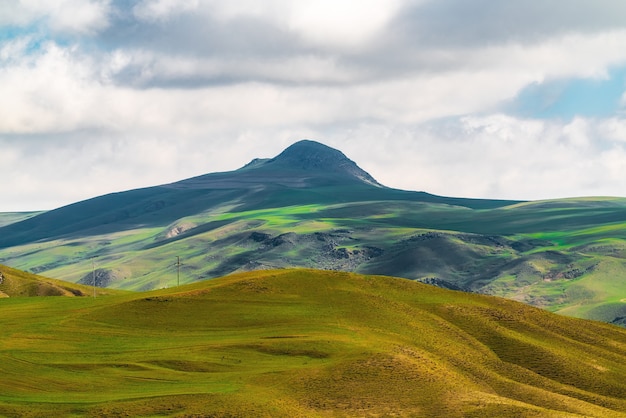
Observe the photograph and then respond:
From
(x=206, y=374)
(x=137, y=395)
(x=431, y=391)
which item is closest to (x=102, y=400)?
(x=137, y=395)

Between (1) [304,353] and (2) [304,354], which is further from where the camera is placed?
(1) [304,353]

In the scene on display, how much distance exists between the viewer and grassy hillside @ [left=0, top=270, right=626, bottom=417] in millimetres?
115438

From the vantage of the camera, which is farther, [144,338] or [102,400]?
[144,338]

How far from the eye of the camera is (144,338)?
153250 millimetres

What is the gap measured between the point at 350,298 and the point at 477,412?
63.4 m

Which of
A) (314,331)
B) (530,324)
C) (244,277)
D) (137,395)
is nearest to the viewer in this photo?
(137,395)

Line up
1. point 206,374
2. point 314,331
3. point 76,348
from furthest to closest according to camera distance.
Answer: point 314,331
point 76,348
point 206,374

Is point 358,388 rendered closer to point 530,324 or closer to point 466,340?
point 466,340

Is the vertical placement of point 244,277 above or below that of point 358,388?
above

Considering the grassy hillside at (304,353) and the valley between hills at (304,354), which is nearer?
the valley between hills at (304,354)

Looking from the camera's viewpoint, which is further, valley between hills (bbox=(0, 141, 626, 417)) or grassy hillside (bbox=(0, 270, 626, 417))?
grassy hillside (bbox=(0, 270, 626, 417))

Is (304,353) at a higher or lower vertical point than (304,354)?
higher

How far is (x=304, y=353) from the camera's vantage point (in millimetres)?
141000

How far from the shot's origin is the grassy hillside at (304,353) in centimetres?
11544
